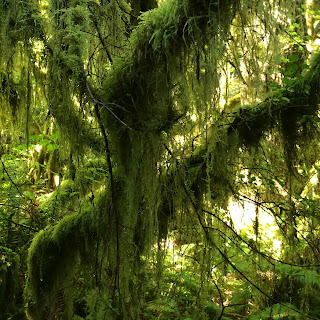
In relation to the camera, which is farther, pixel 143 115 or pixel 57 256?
pixel 57 256

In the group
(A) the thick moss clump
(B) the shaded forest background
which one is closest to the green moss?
(B) the shaded forest background

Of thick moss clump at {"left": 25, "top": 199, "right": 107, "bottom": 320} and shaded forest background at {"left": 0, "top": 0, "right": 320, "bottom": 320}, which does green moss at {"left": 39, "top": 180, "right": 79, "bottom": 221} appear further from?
thick moss clump at {"left": 25, "top": 199, "right": 107, "bottom": 320}

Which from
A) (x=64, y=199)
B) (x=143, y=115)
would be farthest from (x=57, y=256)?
(x=143, y=115)

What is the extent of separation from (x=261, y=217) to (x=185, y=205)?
4.66 metres

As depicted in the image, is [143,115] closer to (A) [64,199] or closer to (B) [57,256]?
(B) [57,256]

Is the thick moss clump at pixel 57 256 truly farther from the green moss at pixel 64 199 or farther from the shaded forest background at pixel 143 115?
the green moss at pixel 64 199

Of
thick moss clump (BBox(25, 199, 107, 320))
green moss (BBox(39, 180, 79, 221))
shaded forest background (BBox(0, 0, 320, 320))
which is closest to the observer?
shaded forest background (BBox(0, 0, 320, 320))

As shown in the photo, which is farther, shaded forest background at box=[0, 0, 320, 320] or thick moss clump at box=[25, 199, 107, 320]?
thick moss clump at box=[25, 199, 107, 320]

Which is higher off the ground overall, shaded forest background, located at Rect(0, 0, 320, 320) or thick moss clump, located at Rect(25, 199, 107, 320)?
shaded forest background, located at Rect(0, 0, 320, 320)

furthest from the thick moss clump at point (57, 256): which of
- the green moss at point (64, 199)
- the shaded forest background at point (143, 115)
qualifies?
the green moss at point (64, 199)

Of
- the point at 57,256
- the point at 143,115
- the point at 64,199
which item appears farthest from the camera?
the point at 64,199

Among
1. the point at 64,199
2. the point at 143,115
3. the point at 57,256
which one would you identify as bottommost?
the point at 57,256

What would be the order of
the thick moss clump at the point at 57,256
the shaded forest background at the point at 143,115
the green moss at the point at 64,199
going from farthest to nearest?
the green moss at the point at 64,199, the thick moss clump at the point at 57,256, the shaded forest background at the point at 143,115

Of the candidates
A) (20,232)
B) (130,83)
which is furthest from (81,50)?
(20,232)
